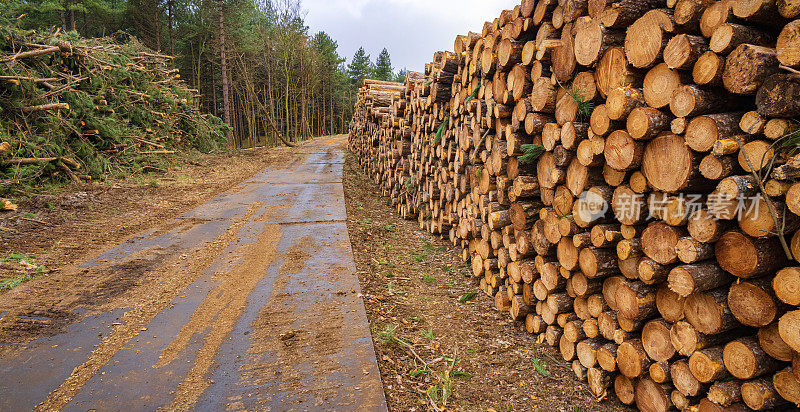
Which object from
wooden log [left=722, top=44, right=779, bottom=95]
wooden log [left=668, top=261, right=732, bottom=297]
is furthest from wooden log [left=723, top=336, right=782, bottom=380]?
wooden log [left=722, top=44, right=779, bottom=95]

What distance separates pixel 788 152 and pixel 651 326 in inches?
44.5

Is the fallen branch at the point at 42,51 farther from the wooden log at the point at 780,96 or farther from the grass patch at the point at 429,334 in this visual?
the wooden log at the point at 780,96

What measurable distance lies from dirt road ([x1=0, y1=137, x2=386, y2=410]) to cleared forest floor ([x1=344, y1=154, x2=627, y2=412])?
0.68ft

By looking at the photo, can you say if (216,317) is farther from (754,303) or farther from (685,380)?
(754,303)

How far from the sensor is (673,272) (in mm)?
2033

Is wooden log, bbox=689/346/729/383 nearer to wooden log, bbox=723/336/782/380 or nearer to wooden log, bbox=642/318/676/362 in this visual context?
wooden log, bbox=723/336/782/380

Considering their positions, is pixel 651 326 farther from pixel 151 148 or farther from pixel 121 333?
pixel 151 148

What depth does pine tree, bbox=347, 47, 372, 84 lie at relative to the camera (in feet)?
148

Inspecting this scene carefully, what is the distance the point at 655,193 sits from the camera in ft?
7.38

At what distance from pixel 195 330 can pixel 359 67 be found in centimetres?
4562

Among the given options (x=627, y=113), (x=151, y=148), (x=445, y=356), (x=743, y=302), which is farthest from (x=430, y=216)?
(x=151, y=148)

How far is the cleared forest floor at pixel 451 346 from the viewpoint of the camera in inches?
101

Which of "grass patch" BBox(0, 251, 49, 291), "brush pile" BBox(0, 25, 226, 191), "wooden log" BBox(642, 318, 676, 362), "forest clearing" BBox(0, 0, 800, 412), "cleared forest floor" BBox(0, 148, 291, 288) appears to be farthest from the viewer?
"brush pile" BBox(0, 25, 226, 191)

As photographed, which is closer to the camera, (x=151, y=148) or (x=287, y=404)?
(x=287, y=404)
